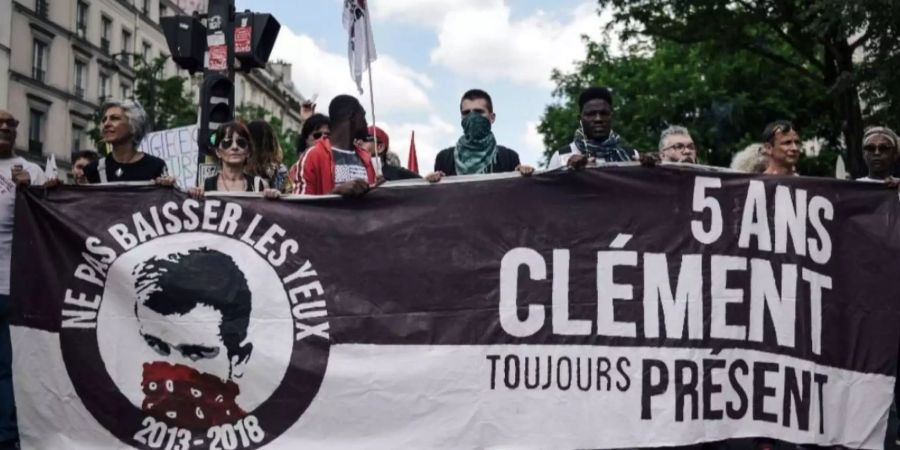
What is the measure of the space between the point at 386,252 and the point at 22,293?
5.80 ft

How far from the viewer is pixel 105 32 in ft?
168

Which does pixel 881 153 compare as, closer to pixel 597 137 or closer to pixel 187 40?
pixel 597 137

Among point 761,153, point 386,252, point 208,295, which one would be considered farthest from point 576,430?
point 761,153

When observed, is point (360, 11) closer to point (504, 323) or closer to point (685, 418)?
point (504, 323)

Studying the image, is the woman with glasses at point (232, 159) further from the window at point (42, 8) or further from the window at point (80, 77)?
the window at point (80, 77)

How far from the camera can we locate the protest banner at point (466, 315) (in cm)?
520

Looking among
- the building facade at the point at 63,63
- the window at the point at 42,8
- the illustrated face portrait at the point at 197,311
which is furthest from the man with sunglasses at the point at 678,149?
the window at the point at 42,8

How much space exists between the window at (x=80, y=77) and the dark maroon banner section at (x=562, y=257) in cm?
4485

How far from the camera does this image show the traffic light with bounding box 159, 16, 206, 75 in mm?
9406

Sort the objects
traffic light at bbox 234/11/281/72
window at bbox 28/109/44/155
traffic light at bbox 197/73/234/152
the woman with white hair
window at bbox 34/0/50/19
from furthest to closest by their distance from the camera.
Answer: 1. window at bbox 34/0/50/19
2. window at bbox 28/109/44/155
3. traffic light at bbox 234/11/281/72
4. traffic light at bbox 197/73/234/152
5. the woman with white hair

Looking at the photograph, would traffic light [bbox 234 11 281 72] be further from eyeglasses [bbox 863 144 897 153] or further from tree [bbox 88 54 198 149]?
tree [bbox 88 54 198 149]

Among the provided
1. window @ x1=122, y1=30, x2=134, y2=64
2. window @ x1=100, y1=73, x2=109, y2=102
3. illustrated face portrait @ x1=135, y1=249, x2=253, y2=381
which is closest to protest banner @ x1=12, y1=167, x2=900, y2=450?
illustrated face portrait @ x1=135, y1=249, x2=253, y2=381

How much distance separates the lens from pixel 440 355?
17.3 ft

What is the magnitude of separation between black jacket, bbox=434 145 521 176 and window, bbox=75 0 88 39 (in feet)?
147
